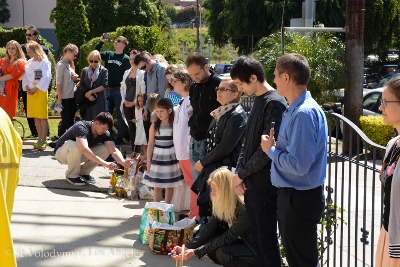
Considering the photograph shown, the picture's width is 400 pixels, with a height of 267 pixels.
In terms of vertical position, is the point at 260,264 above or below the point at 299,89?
below

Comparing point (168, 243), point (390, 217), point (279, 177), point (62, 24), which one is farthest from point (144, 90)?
point (62, 24)

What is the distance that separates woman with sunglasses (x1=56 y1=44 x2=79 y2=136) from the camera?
11171 mm

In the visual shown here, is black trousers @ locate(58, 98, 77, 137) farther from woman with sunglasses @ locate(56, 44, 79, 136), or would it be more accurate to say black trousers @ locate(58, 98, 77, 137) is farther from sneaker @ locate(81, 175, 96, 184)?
sneaker @ locate(81, 175, 96, 184)

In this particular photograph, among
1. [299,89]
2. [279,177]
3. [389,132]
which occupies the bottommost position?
[389,132]

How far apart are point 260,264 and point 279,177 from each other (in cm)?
111

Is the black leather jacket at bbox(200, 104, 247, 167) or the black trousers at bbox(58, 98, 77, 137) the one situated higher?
the black leather jacket at bbox(200, 104, 247, 167)

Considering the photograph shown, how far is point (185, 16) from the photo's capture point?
111 meters

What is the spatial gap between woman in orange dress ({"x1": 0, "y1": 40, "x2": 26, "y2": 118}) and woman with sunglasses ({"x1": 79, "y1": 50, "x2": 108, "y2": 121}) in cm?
105

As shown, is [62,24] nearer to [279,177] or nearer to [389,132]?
[389,132]

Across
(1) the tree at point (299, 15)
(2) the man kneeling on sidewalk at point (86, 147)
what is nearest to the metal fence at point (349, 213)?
(2) the man kneeling on sidewalk at point (86, 147)

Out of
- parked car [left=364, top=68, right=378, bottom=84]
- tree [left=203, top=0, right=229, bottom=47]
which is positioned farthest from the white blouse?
tree [left=203, top=0, right=229, bottom=47]

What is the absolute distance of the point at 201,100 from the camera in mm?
6926

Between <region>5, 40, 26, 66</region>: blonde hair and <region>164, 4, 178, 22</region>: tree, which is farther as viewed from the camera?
<region>164, 4, 178, 22</region>: tree

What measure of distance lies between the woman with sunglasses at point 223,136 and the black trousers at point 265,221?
1.03 m
